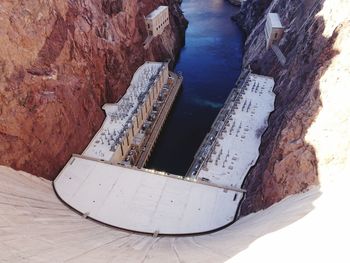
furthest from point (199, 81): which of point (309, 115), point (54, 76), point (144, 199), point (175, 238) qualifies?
point (175, 238)

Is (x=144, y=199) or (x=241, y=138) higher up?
(x=241, y=138)

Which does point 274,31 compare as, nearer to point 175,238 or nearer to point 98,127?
point 98,127

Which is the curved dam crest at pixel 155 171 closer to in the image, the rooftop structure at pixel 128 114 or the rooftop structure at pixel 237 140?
the rooftop structure at pixel 237 140

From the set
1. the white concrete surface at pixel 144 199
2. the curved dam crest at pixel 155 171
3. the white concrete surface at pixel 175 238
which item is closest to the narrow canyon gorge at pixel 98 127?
the white concrete surface at pixel 175 238

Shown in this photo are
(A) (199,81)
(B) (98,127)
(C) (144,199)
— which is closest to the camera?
(C) (144,199)

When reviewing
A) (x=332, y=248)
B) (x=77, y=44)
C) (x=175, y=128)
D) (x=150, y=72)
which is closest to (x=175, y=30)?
(x=150, y=72)

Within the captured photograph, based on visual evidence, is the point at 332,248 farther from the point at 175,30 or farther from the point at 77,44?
the point at 175,30

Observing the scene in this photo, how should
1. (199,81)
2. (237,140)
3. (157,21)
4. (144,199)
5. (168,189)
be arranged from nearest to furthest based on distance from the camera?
(144,199)
(168,189)
(237,140)
(157,21)
(199,81)
